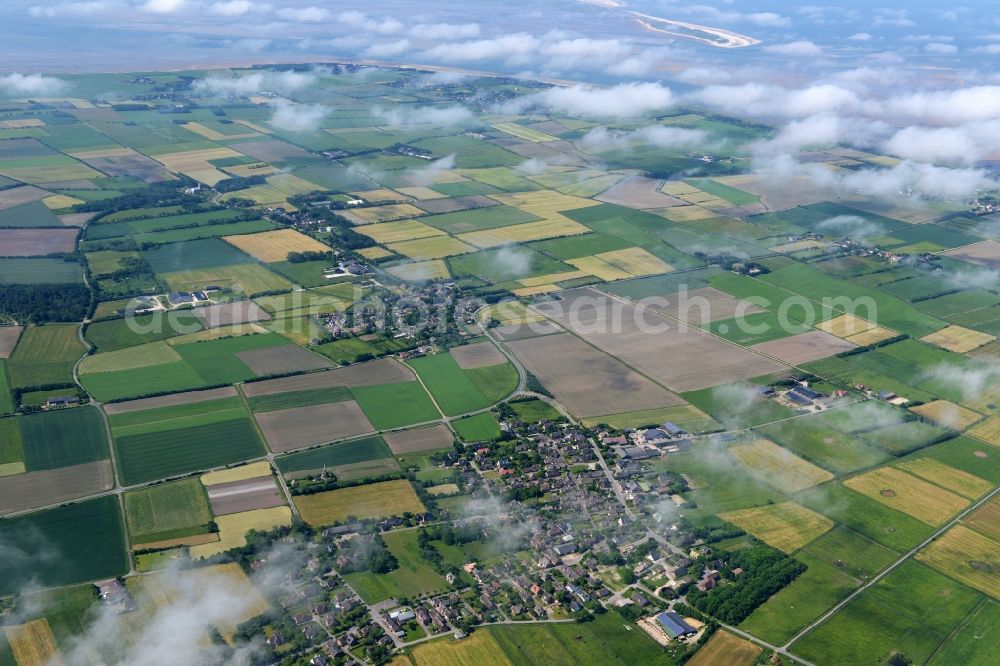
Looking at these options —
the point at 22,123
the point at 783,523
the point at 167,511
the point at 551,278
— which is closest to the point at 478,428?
the point at 783,523

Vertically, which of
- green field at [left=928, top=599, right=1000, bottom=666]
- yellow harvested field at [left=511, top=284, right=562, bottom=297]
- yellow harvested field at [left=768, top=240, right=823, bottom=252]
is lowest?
green field at [left=928, top=599, right=1000, bottom=666]

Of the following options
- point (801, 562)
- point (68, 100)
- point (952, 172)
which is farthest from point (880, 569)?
point (68, 100)

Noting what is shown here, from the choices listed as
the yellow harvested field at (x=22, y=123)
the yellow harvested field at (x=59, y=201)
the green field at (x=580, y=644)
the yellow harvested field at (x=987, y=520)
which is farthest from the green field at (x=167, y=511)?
the yellow harvested field at (x=22, y=123)

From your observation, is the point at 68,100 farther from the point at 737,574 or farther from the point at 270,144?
the point at 737,574

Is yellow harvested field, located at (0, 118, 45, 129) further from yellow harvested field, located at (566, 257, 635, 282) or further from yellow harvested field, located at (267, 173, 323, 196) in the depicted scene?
yellow harvested field, located at (566, 257, 635, 282)

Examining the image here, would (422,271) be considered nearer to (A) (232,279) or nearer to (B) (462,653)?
(A) (232,279)

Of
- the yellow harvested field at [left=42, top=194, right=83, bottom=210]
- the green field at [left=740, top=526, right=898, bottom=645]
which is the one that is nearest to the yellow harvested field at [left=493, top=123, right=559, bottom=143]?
the yellow harvested field at [left=42, top=194, right=83, bottom=210]
